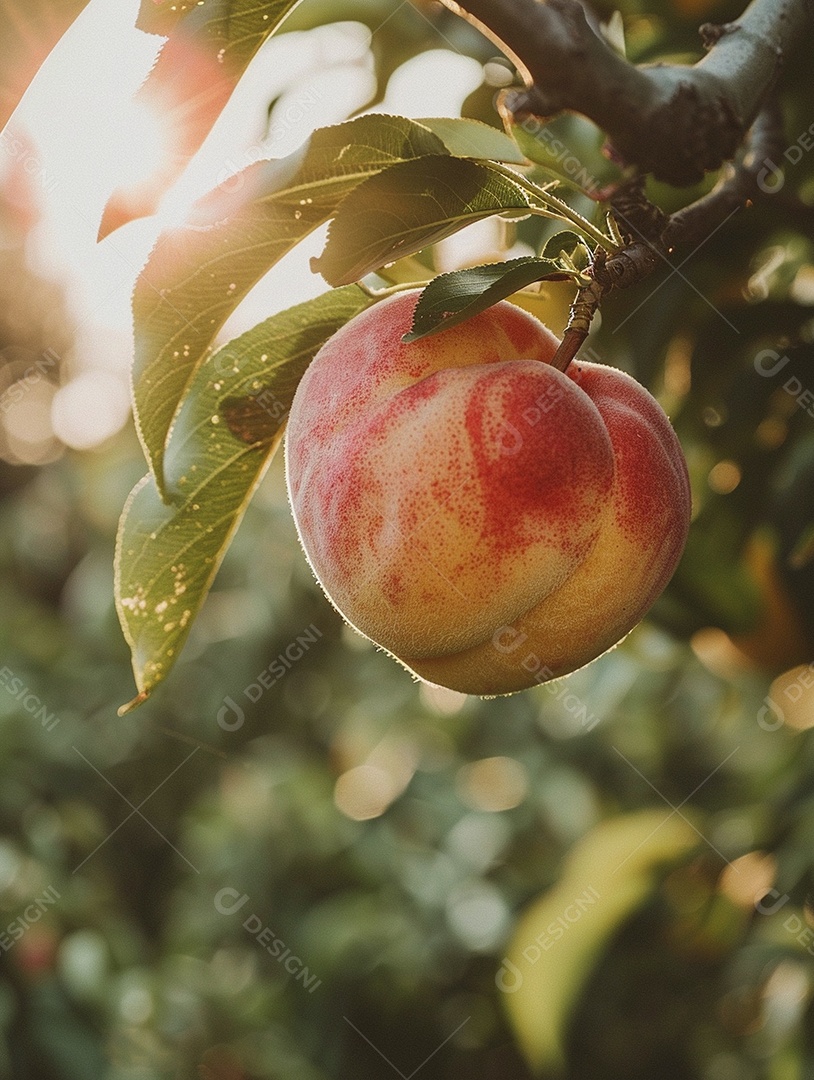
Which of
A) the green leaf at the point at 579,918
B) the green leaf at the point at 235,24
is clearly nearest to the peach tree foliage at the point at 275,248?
the green leaf at the point at 235,24

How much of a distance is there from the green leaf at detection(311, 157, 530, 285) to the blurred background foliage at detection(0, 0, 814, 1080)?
18cm

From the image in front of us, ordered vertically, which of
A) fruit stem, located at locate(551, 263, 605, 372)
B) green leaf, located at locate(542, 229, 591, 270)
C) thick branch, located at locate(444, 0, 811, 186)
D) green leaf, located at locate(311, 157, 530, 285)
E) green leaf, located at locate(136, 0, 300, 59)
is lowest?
fruit stem, located at locate(551, 263, 605, 372)

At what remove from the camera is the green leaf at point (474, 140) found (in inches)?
23.9

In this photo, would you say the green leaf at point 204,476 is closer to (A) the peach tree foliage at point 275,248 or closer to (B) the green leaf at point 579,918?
(A) the peach tree foliage at point 275,248

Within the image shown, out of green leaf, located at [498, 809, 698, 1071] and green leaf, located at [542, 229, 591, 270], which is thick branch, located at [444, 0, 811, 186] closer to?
green leaf, located at [542, 229, 591, 270]

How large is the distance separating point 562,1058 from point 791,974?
290 mm

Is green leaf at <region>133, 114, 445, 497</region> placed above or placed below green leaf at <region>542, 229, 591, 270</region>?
above

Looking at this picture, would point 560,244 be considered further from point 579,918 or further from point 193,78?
point 579,918

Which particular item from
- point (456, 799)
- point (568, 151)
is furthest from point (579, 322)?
point (456, 799)

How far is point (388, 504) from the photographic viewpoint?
18.5 inches

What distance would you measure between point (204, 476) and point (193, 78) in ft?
0.75

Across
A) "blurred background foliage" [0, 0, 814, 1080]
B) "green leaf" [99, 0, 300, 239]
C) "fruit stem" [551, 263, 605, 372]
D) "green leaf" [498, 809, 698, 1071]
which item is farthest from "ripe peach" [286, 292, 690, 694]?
"green leaf" [498, 809, 698, 1071]

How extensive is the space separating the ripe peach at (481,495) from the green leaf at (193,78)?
0.12m

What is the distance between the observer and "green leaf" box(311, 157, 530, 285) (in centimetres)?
47
